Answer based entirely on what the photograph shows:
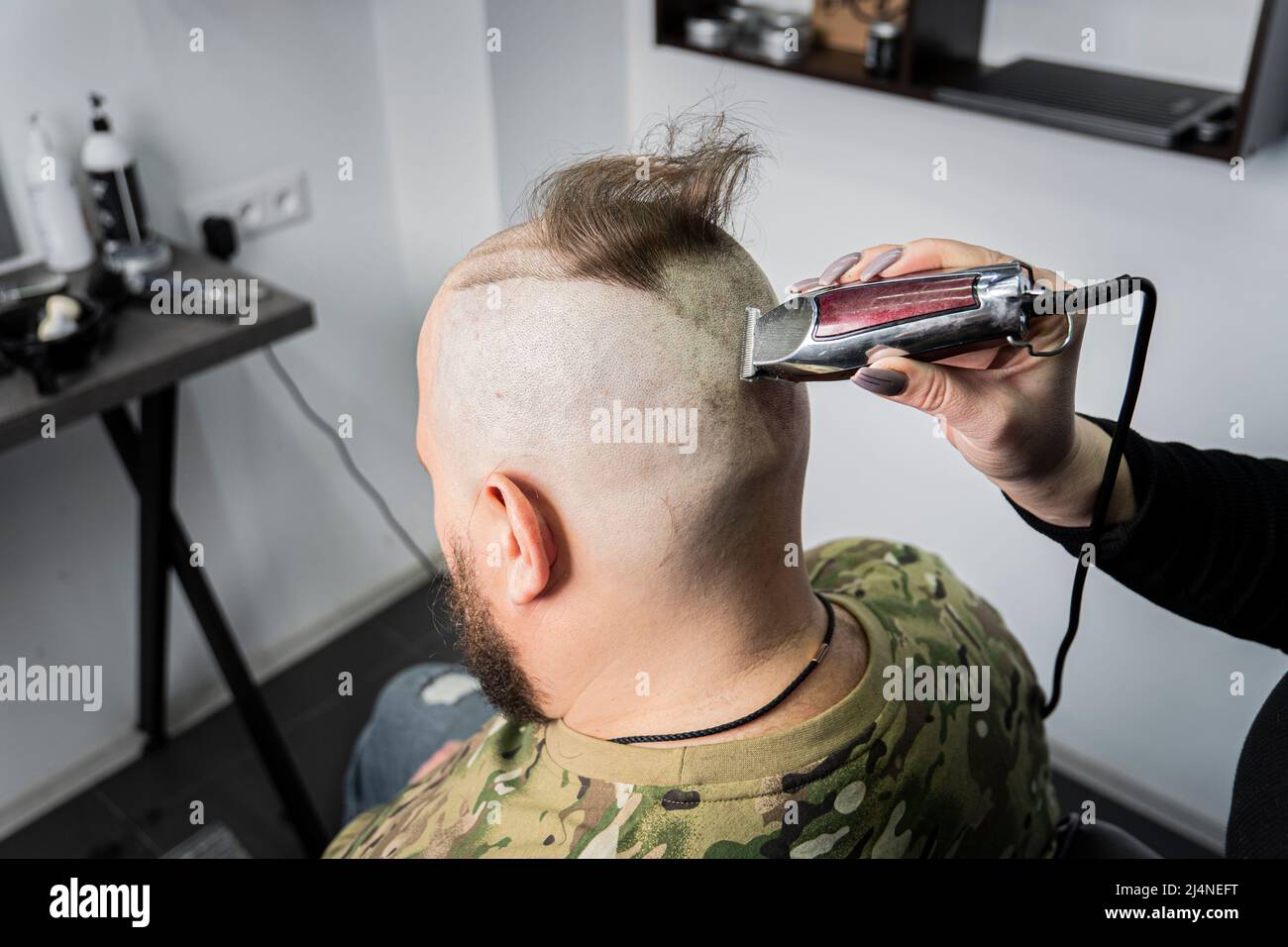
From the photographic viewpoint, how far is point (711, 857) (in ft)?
2.68

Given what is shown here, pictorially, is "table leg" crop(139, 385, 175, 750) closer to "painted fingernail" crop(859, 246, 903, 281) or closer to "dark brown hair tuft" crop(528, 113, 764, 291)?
"dark brown hair tuft" crop(528, 113, 764, 291)

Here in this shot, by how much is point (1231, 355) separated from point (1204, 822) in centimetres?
86

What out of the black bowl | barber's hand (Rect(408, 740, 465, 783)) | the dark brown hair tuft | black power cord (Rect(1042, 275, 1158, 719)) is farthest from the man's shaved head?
the black bowl

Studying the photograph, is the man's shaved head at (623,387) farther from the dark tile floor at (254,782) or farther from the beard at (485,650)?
the dark tile floor at (254,782)

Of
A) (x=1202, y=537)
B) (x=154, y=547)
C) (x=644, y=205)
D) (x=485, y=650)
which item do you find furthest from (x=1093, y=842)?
(x=154, y=547)

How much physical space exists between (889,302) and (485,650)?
480 mm

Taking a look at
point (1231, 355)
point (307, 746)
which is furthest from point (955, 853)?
point (307, 746)

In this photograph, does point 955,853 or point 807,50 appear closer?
point 955,853

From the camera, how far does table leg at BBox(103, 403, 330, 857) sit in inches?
67.8

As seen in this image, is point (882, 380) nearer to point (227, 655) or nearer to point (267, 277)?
point (227, 655)

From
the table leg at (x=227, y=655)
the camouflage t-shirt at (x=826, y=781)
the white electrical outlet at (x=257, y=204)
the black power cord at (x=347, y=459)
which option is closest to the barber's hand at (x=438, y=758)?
the camouflage t-shirt at (x=826, y=781)

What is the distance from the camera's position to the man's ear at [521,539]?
80cm

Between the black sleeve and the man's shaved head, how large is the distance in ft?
0.90
